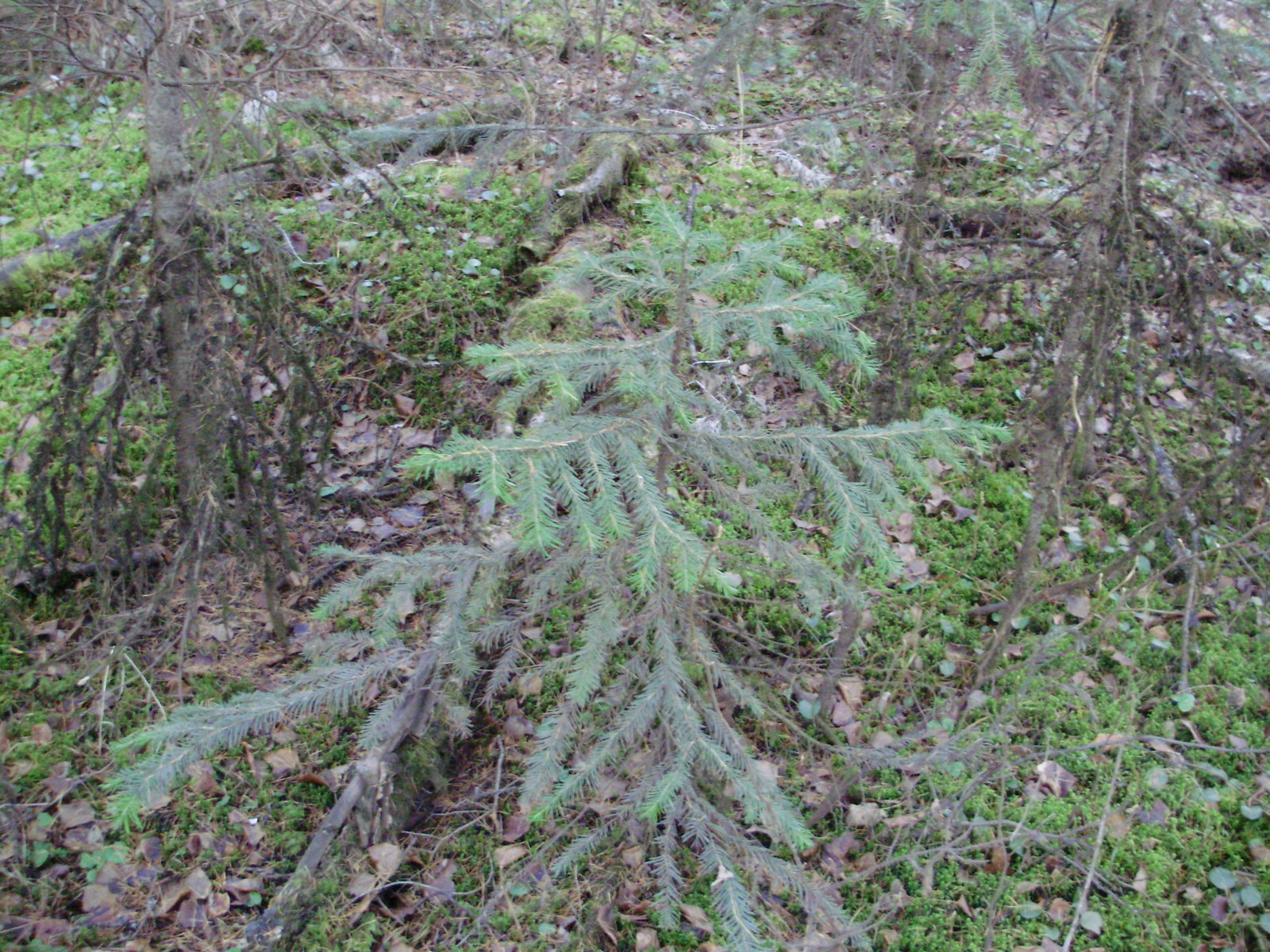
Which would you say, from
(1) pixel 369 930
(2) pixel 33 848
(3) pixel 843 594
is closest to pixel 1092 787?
(3) pixel 843 594

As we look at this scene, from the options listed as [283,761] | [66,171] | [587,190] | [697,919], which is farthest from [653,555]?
[66,171]

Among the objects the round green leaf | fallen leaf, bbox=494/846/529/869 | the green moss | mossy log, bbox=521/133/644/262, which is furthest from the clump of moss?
the round green leaf

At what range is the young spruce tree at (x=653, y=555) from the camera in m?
2.12

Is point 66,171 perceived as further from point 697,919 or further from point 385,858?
point 697,919

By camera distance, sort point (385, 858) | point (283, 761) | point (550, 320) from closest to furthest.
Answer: point (385, 858)
point (283, 761)
point (550, 320)

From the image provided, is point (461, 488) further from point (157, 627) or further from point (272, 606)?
point (157, 627)

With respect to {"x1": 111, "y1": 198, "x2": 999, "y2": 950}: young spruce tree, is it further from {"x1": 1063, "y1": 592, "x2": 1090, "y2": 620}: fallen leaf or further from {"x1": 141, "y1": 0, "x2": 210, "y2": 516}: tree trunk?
{"x1": 1063, "y1": 592, "x2": 1090, "y2": 620}: fallen leaf

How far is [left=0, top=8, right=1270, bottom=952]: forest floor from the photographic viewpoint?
122 inches

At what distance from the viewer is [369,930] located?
9.82 ft

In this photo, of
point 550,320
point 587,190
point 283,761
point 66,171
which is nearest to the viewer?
point 283,761

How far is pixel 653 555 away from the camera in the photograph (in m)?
2.04

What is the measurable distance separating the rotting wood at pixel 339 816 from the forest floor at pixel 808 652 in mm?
98

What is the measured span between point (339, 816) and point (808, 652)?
2.30 metres

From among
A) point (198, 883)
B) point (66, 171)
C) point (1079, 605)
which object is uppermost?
point (66, 171)
